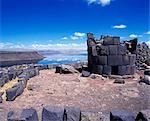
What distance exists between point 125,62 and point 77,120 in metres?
9.41

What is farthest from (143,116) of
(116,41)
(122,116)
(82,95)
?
(116,41)

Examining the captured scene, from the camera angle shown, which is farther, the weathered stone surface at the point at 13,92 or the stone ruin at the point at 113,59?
the stone ruin at the point at 113,59

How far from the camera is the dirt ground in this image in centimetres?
815

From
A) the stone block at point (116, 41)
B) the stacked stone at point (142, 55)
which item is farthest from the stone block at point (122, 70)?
the stacked stone at point (142, 55)

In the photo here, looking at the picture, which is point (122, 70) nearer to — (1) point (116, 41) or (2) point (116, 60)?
(2) point (116, 60)

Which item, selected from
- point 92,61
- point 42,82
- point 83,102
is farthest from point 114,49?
point 83,102

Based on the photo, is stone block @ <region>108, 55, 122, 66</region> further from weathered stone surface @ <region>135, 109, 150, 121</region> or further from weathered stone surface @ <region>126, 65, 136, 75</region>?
weathered stone surface @ <region>135, 109, 150, 121</region>

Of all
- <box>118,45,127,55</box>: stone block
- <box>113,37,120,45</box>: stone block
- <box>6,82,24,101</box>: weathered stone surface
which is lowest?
<box>6,82,24,101</box>: weathered stone surface

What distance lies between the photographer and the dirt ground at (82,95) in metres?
8.15

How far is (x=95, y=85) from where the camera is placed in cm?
1137

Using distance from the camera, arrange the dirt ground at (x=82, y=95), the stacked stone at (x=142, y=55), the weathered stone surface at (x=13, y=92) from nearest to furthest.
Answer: the dirt ground at (x=82, y=95)
the weathered stone surface at (x=13, y=92)
the stacked stone at (x=142, y=55)

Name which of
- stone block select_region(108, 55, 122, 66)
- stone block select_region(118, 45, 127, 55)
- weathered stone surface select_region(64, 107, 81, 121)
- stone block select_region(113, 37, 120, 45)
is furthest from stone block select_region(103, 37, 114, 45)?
weathered stone surface select_region(64, 107, 81, 121)

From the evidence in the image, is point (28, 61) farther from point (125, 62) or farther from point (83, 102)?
point (83, 102)

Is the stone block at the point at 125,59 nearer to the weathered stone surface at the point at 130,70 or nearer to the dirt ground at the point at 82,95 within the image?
the weathered stone surface at the point at 130,70
